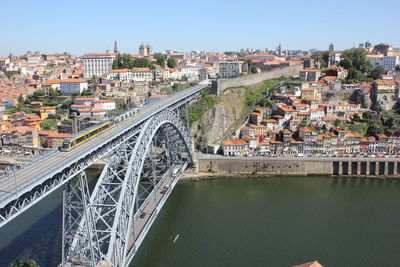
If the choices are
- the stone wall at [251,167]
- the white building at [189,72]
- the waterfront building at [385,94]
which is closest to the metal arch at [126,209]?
the stone wall at [251,167]

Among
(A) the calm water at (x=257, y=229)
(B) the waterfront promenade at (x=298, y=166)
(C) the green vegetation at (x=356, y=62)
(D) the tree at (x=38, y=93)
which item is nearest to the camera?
(A) the calm water at (x=257, y=229)

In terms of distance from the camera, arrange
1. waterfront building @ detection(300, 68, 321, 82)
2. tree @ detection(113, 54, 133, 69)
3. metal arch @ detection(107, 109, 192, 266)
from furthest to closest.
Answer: tree @ detection(113, 54, 133, 69)
waterfront building @ detection(300, 68, 321, 82)
metal arch @ detection(107, 109, 192, 266)

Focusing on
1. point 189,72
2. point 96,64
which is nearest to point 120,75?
point 96,64

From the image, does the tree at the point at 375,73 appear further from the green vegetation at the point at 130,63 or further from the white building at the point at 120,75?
the white building at the point at 120,75

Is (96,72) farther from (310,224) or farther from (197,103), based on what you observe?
(310,224)

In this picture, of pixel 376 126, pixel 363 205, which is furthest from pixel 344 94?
pixel 363 205

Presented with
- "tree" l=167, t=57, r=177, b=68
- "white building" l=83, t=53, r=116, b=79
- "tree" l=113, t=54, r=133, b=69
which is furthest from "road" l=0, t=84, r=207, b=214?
"tree" l=167, t=57, r=177, b=68

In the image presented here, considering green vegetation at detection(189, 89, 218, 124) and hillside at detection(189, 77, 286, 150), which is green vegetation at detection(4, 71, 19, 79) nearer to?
hillside at detection(189, 77, 286, 150)
